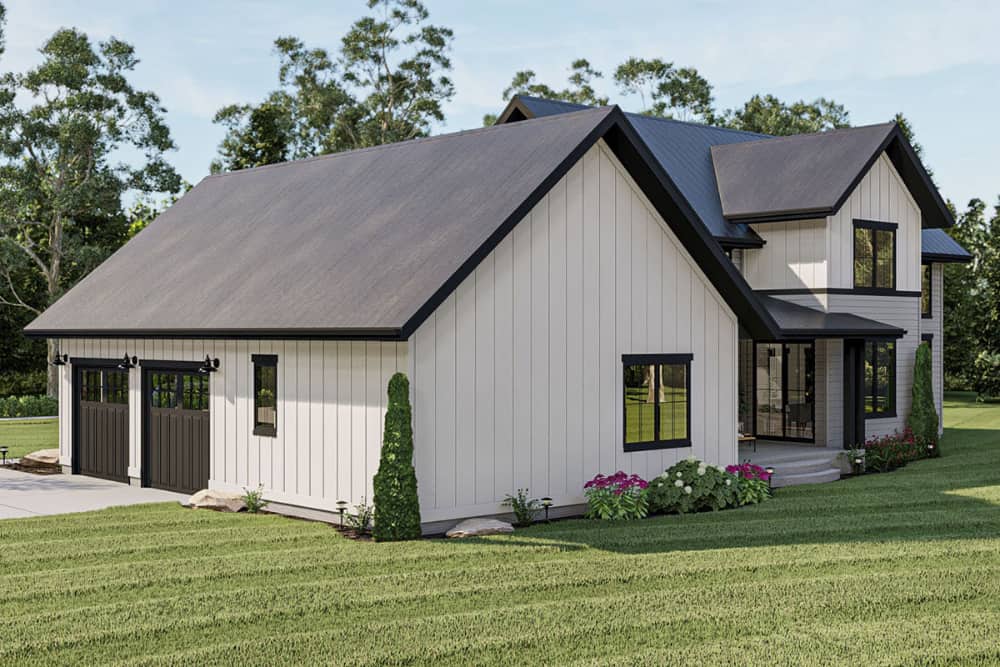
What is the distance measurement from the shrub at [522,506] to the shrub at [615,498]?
853 mm

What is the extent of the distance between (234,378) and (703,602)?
9.05 meters

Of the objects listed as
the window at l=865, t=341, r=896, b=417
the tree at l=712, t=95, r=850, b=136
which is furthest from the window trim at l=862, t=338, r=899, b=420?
the tree at l=712, t=95, r=850, b=136

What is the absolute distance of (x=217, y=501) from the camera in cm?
1711

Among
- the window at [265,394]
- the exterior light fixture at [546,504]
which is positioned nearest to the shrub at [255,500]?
the window at [265,394]

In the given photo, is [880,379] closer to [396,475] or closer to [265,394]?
[265,394]

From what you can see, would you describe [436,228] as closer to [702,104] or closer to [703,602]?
[703,602]

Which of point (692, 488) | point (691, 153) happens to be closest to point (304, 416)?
point (692, 488)

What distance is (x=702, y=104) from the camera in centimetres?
6134

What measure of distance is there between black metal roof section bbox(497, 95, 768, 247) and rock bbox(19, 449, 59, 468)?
44.0 ft

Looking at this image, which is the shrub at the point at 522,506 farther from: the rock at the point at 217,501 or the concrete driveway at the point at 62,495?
the concrete driveway at the point at 62,495

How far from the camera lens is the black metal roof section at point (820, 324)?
22.8 metres

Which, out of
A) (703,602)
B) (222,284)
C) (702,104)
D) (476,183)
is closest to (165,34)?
(222,284)

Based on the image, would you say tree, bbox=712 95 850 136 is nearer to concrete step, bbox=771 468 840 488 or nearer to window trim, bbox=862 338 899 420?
window trim, bbox=862 338 899 420

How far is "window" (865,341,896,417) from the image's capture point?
85.3ft
